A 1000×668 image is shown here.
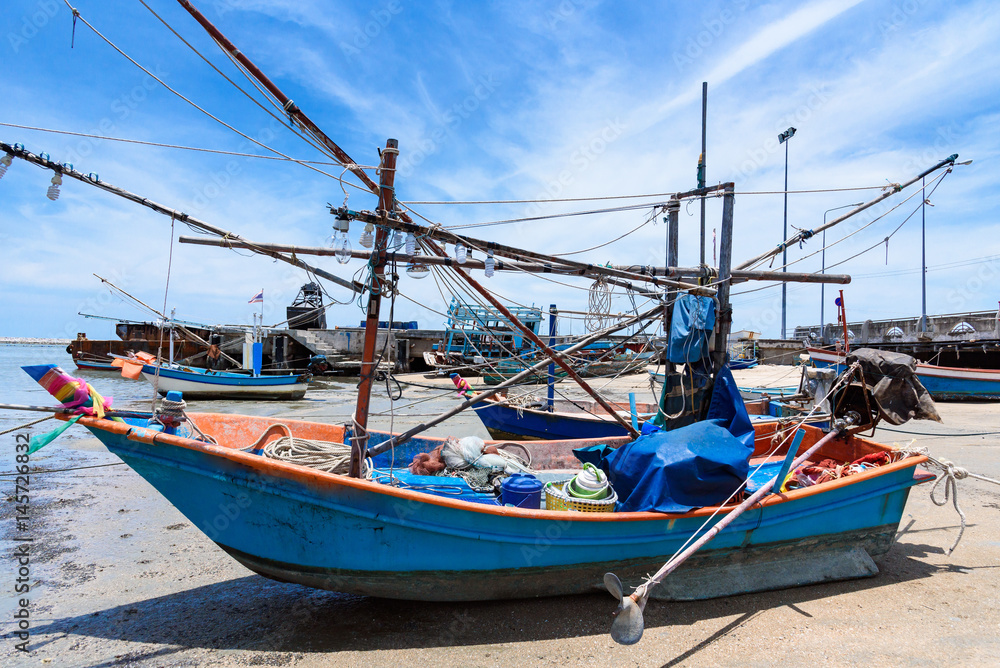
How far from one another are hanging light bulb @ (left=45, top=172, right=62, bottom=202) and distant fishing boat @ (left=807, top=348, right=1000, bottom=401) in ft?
69.1

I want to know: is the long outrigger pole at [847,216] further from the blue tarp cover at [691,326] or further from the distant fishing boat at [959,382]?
the distant fishing boat at [959,382]

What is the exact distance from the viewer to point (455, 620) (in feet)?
15.2

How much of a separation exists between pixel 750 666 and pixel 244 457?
4226mm

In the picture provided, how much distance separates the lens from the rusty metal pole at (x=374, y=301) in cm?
456

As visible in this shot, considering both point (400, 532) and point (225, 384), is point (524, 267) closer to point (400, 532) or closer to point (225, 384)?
point (400, 532)

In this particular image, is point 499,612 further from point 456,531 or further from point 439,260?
point 439,260

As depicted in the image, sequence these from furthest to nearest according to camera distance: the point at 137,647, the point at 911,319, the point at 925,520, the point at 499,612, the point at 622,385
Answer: the point at 911,319
the point at 622,385
the point at 925,520
the point at 499,612
the point at 137,647

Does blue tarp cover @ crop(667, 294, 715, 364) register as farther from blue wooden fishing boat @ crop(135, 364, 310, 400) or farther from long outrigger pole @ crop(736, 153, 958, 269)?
blue wooden fishing boat @ crop(135, 364, 310, 400)

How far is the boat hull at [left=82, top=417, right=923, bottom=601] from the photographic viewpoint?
4.11 metres

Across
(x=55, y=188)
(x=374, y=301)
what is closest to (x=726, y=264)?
(x=374, y=301)

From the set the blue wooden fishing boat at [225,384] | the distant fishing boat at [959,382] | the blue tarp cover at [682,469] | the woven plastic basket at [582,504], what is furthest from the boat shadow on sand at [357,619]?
the blue wooden fishing boat at [225,384]

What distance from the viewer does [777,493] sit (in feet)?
16.4

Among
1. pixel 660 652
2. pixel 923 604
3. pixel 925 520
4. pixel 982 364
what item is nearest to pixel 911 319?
pixel 982 364

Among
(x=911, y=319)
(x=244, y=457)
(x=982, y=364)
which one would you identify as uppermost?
(x=911, y=319)
